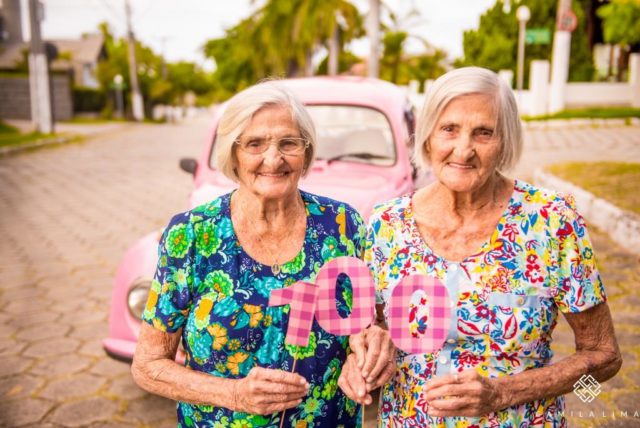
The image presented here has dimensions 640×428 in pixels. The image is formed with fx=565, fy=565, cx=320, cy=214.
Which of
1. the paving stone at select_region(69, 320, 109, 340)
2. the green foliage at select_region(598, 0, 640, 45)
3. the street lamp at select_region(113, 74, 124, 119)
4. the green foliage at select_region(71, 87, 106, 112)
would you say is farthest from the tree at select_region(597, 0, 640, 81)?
the green foliage at select_region(71, 87, 106, 112)

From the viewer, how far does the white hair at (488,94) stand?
166 centimetres

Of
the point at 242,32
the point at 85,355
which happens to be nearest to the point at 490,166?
the point at 85,355

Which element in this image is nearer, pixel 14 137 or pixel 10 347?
pixel 10 347

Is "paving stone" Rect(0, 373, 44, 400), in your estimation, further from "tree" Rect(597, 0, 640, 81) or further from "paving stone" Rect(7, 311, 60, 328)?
"tree" Rect(597, 0, 640, 81)

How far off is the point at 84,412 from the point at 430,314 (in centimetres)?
261

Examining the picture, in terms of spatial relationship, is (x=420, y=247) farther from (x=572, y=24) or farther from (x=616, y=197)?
(x=572, y=24)

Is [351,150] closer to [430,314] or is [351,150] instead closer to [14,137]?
[430,314]

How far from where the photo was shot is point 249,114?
173 cm

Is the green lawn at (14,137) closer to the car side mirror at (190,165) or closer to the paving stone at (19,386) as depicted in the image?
the car side mirror at (190,165)

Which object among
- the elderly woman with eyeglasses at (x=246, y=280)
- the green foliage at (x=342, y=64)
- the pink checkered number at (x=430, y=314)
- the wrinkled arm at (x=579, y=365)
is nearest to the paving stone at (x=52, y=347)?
the elderly woman with eyeglasses at (x=246, y=280)

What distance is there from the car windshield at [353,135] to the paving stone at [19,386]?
1.94 metres

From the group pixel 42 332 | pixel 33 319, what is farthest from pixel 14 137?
pixel 42 332

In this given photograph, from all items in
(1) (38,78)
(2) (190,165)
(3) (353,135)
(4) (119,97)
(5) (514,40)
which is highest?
(5) (514,40)

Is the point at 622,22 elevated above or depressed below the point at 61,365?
above
